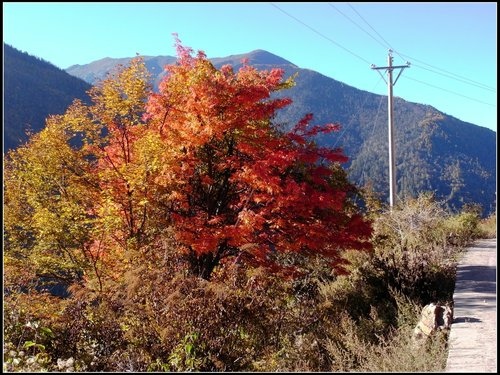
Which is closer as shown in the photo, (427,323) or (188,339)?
(188,339)

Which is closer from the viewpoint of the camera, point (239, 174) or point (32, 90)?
point (239, 174)

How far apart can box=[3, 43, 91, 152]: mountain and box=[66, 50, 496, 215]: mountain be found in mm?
25656

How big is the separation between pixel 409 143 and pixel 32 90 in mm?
98017

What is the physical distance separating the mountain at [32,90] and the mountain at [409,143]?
1010 inches

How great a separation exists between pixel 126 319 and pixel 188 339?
1.08 m

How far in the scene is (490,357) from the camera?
561 centimetres

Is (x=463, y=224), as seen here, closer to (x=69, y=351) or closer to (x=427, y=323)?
(x=427, y=323)

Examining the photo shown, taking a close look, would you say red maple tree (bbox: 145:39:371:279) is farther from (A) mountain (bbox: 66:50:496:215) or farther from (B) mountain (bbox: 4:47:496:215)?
(A) mountain (bbox: 66:50:496:215)

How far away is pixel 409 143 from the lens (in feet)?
452

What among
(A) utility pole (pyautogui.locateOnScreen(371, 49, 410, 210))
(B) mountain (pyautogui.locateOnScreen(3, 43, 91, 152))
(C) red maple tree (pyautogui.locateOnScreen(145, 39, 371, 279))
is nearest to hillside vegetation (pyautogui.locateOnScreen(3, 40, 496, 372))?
(C) red maple tree (pyautogui.locateOnScreen(145, 39, 371, 279))

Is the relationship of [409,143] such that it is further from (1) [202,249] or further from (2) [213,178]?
(1) [202,249]

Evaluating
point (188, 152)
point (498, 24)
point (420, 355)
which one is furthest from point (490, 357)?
point (188, 152)

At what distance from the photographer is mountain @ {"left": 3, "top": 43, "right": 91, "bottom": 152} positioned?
231 feet

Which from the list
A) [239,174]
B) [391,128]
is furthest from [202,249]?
[391,128]
